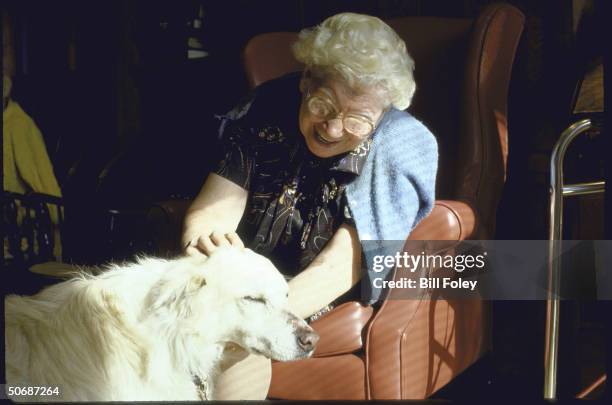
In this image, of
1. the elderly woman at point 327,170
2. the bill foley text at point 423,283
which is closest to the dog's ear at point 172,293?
the elderly woman at point 327,170

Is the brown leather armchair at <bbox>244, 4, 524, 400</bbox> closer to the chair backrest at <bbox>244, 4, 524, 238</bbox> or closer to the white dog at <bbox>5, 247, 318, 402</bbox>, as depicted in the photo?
the chair backrest at <bbox>244, 4, 524, 238</bbox>

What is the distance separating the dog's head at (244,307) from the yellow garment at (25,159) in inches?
19.4

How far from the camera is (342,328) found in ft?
4.33

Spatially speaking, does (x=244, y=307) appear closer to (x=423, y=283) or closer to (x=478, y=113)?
(x=423, y=283)

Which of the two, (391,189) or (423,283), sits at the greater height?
(391,189)

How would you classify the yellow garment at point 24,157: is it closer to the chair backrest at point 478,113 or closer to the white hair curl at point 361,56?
the white hair curl at point 361,56

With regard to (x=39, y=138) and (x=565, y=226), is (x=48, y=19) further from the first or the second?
(x=565, y=226)

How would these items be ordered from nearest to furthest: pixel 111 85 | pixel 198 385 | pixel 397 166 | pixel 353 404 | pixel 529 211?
pixel 198 385
pixel 353 404
pixel 397 166
pixel 111 85
pixel 529 211

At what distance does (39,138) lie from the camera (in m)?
1.51

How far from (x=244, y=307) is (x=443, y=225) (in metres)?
0.44

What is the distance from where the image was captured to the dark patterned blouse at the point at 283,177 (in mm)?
1372

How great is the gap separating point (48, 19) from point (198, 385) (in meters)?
0.81

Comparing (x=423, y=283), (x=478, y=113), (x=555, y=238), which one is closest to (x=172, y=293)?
(x=423, y=283)

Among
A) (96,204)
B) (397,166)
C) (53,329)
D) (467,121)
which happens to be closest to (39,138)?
(96,204)
